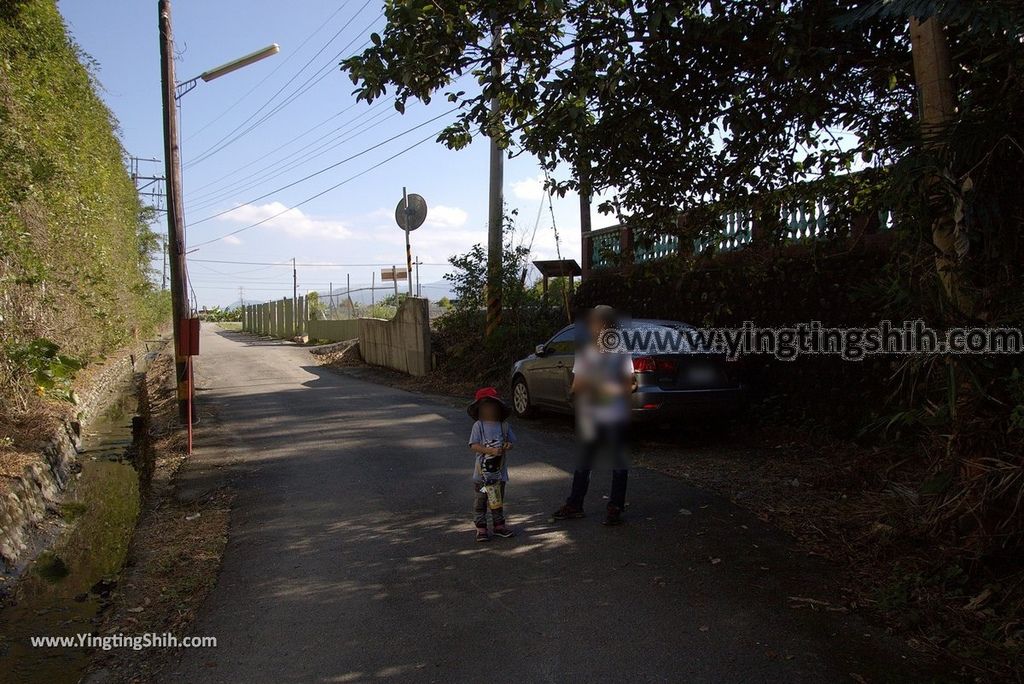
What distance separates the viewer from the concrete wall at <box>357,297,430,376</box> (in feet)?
57.1

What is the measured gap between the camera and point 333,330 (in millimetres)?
31375

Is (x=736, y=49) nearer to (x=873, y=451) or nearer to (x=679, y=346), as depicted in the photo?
(x=679, y=346)

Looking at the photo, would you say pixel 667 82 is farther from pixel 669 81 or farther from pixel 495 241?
pixel 495 241

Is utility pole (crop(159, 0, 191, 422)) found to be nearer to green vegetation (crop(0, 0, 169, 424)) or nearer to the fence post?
green vegetation (crop(0, 0, 169, 424))

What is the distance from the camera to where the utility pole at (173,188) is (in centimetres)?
1174

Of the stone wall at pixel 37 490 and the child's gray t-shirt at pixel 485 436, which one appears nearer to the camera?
the child's gray t-shirt at pixel 485 436

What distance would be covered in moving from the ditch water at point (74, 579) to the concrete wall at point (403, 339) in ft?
27.3

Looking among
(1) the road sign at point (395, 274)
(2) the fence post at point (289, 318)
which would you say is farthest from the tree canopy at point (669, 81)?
(2) the fence post at point (289, 318)

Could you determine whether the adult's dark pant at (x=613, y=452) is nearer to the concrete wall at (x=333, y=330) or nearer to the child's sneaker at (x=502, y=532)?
the child's sneaker at (x=502, y=532)

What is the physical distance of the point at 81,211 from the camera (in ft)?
44.0

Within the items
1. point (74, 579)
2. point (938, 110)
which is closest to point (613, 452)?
point (938, 110)

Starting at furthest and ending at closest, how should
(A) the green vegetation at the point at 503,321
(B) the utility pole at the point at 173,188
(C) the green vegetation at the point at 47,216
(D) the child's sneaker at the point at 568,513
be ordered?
(A) the green vegetation at the point at 503,321 → (B) the utility pole at the point at 173,188 → (C) the green vegetation at the point at 47,216 → (D) the child's sneaker at the point at 568,513

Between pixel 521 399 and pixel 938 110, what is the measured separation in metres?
7.27

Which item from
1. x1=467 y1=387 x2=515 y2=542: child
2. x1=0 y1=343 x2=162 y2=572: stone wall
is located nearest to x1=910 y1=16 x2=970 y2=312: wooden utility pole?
x1=467 y1=387 x2=515 y2=542: child
